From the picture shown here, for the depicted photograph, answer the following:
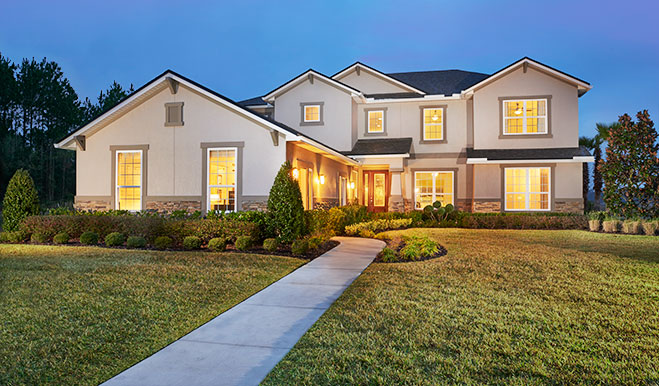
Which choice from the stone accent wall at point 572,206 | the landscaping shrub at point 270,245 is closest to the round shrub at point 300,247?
the landscaping shrub at point 270,245

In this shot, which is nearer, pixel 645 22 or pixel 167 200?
pixel 167 200

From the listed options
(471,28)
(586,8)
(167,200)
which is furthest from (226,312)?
(471,28)

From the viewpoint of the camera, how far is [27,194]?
12891 millimetres

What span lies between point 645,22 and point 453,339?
249 ft

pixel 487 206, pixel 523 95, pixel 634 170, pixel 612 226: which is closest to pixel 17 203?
pixel 487 206

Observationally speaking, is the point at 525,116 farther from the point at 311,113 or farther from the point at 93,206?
the point at 93,206

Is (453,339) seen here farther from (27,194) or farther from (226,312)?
(27,194)

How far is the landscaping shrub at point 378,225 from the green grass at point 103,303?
541cm

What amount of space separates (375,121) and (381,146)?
1809 mm

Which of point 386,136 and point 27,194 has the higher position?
point 386,136

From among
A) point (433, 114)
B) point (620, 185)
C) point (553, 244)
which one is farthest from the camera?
point (433, 114)

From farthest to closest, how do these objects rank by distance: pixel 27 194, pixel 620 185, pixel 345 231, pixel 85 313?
pixel 620 185
pixel 345 231
pixel 27 194
pixel 85 313

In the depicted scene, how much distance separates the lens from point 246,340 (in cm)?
443

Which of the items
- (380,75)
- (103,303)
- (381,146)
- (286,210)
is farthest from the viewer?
(380,75)
